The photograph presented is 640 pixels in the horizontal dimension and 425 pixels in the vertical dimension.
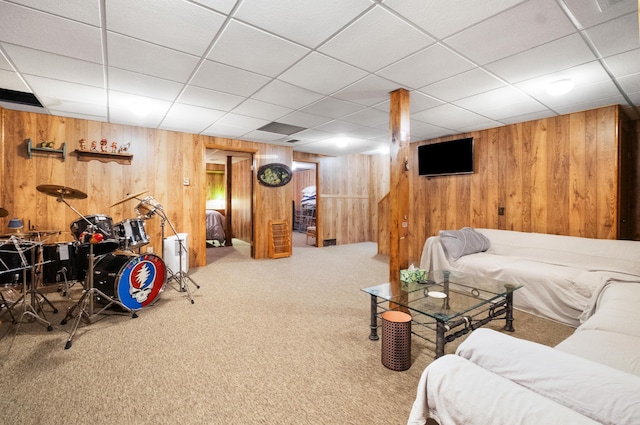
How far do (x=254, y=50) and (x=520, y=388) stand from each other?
2.60 metres

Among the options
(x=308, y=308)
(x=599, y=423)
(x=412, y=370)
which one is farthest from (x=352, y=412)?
(x=308, y=308)

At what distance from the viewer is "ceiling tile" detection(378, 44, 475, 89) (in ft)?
7.80

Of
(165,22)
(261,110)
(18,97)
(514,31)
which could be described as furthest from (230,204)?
(514,31)

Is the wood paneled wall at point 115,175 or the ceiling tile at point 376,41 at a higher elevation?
the ceiling tile at point 376,41

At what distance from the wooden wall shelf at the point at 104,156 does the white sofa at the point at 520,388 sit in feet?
16.3

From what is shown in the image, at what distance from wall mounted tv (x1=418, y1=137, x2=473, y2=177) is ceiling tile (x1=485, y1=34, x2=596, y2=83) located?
81.7 inches

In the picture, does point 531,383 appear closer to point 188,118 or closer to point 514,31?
point 514,31

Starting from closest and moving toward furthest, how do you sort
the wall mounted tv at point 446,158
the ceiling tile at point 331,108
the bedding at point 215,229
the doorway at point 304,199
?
the ceiling tile at point 331,108 → the wall mounted tv at point 446,158 → the bedding at point 215,229 → the doorway at point 304,199

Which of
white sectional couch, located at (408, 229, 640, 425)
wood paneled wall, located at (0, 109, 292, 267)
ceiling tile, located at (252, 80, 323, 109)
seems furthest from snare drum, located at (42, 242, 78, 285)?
white sectional couch, located at (408, 229, 640, 425)

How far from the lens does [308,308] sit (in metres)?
3.12

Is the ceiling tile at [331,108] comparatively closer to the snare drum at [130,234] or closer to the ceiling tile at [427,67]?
the ceiling tile at [427,67]

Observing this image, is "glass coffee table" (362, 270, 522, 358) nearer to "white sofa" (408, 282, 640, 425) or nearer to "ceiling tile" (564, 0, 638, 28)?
"white sofa" (408, 282, 640, 425)

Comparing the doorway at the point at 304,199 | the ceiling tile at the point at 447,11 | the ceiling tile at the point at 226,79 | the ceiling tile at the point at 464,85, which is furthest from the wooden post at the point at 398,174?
the doorway at the point at 304,199

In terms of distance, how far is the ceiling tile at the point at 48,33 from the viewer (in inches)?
73.7
